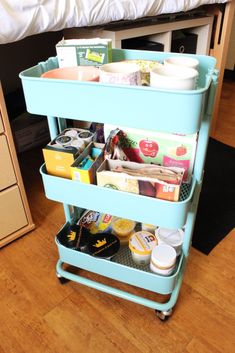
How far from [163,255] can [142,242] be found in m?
0.08

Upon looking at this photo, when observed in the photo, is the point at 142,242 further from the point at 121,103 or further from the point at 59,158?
the point at 121,103

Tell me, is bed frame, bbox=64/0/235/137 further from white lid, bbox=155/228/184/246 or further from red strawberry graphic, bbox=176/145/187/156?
white lid, bbox=155/228/184/246

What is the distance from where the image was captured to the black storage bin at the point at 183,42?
1456mm

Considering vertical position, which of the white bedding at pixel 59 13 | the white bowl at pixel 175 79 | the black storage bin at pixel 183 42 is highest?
the white bedding at pixel 59 13

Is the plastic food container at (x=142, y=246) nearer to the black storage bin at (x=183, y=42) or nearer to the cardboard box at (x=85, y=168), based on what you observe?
the cardboard box at (x=85, y=168)

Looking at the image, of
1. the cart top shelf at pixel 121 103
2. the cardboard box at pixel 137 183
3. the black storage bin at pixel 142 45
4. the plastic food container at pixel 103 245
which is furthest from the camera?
the black storage bin at pixel 142 45

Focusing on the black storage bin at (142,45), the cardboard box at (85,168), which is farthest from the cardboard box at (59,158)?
the black storage bin at (142,45)

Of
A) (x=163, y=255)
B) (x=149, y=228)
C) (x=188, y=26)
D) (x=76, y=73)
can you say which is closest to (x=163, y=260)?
(x=163, y=255)

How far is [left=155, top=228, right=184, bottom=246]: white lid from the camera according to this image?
2.90 ft

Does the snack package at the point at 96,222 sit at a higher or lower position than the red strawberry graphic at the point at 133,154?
lower

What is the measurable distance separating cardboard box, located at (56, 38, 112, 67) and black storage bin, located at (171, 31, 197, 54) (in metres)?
0.85

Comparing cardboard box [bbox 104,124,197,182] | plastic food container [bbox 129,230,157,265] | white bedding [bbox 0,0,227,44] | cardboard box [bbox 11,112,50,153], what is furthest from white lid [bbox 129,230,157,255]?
cardboard box [bbox 11,112,50,153]

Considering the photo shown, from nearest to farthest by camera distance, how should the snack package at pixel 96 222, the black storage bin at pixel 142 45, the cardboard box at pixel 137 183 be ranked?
the cardboard box at pixel 137 183 → the snack package at pixel 96 222 → the black storage bin at pixel 142 45

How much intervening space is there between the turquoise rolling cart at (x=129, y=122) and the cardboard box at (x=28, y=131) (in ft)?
2.51
